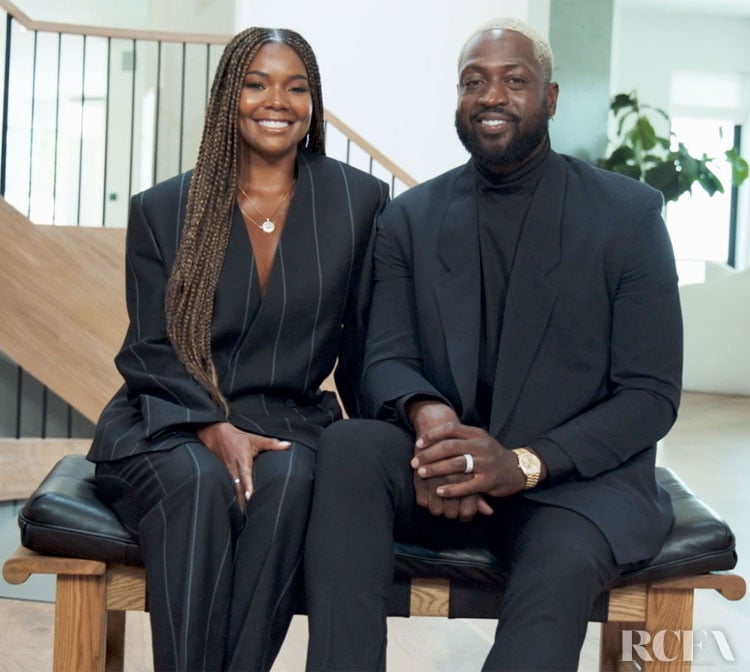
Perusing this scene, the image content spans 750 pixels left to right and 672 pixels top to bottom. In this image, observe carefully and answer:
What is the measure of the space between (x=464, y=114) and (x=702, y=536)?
833mm

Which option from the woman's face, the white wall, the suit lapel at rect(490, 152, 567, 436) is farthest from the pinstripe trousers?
the white wall

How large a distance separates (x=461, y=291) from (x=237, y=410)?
0.45 m

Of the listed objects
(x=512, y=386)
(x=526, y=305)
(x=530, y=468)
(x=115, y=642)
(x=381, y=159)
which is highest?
(x=381, y=159)

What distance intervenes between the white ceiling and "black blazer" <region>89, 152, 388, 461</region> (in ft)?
26.1

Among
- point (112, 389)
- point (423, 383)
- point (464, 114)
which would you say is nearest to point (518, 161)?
point (464, 114)

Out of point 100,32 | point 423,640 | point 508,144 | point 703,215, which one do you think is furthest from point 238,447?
point 703,215

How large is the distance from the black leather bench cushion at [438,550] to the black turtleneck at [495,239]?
0.85 feet

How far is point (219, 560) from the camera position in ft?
6.22

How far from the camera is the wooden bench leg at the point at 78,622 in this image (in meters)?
2.01

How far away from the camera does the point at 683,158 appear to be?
8664 millimetres

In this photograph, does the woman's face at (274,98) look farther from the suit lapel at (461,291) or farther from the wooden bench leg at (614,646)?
the wooden bench leg at (614,646)

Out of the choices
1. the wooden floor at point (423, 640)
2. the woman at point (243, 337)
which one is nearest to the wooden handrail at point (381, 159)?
the wooden floor at point (423, 640)

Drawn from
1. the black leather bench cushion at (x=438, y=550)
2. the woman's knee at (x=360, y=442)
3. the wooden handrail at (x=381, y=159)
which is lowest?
the black leather bench cushion at (x=438, y=550)

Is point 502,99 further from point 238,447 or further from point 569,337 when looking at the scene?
point 238,447
